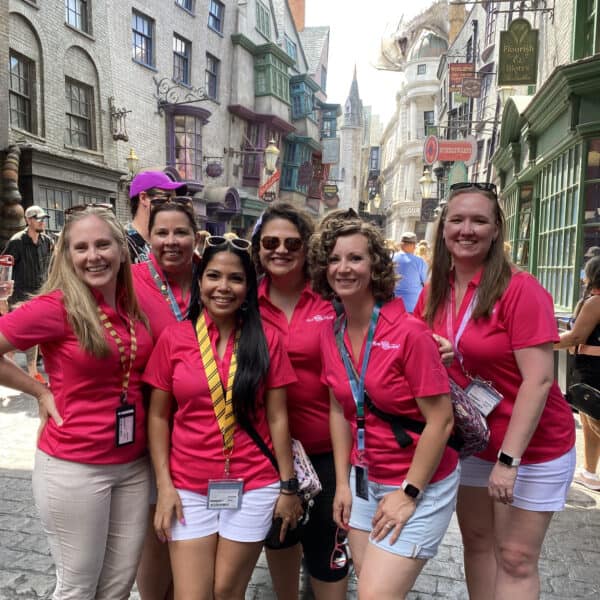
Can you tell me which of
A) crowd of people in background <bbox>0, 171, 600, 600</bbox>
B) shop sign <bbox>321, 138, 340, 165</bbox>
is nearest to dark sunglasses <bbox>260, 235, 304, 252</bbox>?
crowd of people in background <bbox>0, 171, 600, 600</bbox>

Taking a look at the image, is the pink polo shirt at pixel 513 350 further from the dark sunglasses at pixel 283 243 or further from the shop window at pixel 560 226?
the shop window at pixel 560 226

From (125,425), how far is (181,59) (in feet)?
65.0

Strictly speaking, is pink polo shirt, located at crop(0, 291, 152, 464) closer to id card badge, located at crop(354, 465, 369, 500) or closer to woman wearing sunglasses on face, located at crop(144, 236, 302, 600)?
woman wearing sunglasses on face, located at crop(144, 236, 302, 600)

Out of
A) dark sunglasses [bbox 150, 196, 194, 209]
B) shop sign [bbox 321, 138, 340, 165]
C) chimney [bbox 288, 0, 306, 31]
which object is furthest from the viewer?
shop sign [bbox 321, 138, 340, 165]

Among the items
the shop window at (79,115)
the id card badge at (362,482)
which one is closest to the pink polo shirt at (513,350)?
the id card badge at (362,482)

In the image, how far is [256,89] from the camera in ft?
79.2

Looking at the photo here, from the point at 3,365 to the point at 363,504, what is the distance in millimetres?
1631

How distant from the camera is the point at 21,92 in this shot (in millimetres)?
12602

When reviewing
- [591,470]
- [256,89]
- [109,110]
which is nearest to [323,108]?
[256,89]

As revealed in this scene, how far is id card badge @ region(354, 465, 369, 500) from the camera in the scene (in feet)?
7.14

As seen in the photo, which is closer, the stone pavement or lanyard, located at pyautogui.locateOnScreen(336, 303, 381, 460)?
lanyard, located at pyautogui.locateOnScreen(336, 303, 381, 460)

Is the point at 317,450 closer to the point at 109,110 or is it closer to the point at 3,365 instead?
the point at 3,365

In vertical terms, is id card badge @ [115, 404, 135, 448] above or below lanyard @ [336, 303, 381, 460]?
below

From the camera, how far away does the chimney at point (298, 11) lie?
30.5 m
